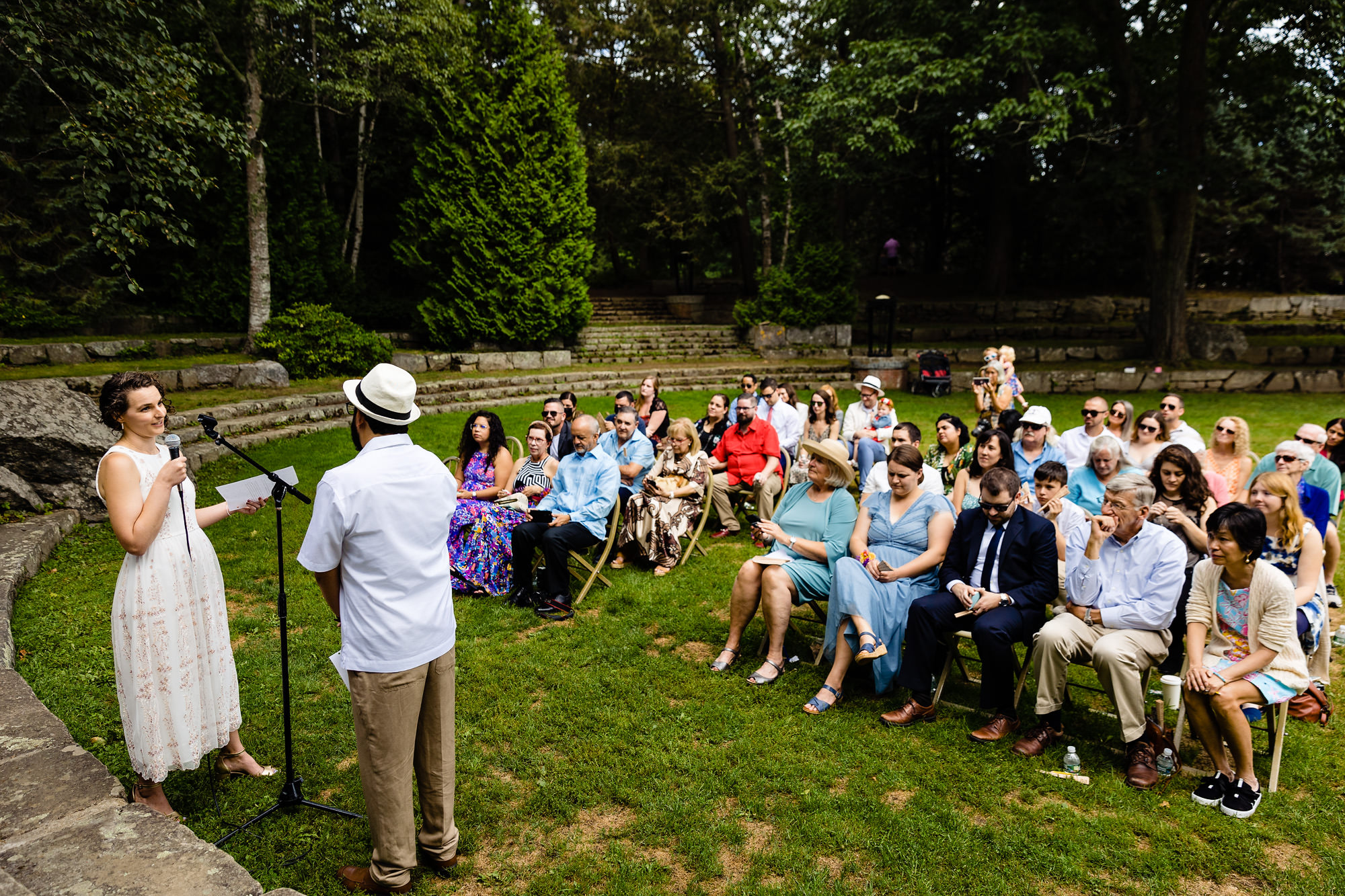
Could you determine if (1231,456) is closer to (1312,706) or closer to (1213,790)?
(1312,706)

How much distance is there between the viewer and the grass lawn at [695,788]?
2990 mm

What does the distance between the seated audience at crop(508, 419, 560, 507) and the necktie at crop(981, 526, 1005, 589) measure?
3.59 m

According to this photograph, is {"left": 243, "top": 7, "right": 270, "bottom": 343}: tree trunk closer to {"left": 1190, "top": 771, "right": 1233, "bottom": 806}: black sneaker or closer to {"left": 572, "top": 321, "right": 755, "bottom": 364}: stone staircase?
{"left": 572, "top": 321, "right": 755, "bottom": 364}: stone staircase

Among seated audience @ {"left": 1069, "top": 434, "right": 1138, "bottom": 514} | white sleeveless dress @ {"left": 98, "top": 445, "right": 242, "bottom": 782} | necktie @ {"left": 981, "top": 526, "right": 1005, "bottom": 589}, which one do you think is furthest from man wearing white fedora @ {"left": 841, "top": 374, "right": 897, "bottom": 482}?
white sleeveless dress @ {"left": 98, "top": 445, "right": 242, "bottom": 782}

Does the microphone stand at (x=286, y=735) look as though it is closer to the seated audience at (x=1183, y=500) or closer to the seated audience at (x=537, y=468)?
the seated audience at (x=537, y=468)

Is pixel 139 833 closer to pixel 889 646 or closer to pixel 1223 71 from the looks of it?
pixel 889 646

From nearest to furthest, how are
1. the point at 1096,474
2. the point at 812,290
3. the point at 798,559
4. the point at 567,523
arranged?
the point at 798,559
the point at 1096,474
the point at 567,523
the point at 812,290

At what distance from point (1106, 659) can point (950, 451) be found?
3.18m

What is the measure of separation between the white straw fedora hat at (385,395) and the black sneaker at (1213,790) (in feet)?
12.4

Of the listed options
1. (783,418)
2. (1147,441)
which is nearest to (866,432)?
(783,418)

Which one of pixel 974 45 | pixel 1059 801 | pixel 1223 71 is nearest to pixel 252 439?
pixel 1059 801

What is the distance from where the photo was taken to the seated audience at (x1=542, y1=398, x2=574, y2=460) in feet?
23.9

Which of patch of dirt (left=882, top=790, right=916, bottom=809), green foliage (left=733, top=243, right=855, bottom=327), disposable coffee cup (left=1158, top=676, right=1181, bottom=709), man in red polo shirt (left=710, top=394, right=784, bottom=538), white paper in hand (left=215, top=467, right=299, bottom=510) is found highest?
green foliage (left=733, top=243, right=855, bottom=327)

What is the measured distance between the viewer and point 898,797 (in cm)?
349
